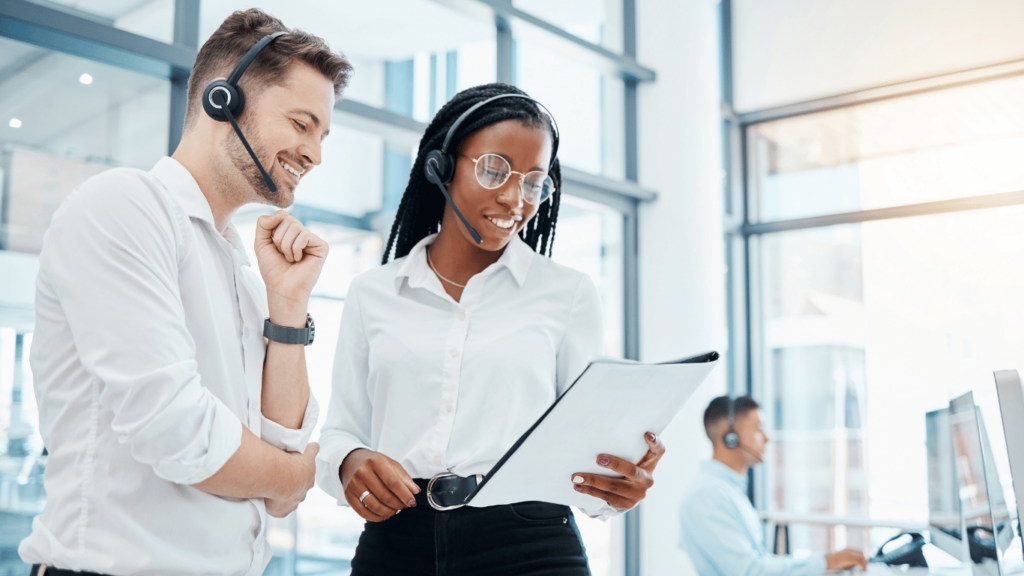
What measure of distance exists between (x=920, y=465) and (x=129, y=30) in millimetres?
4595

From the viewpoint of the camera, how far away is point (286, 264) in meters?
1.19

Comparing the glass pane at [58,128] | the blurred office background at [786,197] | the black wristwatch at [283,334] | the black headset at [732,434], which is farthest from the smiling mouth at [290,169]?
the black headset at [732,434]

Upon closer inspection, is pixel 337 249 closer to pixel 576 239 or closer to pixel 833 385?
pixel 576 239

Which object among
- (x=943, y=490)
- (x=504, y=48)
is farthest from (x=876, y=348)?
(x=943, y=490)

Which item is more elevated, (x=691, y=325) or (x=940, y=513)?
(x=691, y=325)

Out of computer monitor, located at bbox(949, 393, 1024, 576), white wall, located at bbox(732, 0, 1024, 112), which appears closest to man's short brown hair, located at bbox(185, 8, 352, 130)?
computer monitor, located at bbox(949, 393, 1024, 576)

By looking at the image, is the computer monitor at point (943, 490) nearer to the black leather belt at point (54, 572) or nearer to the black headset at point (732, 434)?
the black headset at point (732, 434)

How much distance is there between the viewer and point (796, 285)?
5.43m

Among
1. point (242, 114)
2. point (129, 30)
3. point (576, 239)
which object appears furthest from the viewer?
point (576, 239)

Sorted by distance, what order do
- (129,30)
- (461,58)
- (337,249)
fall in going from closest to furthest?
(129,30) → (337,249) → (461,58)

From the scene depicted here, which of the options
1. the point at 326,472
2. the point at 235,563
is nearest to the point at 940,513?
the point at 326,472

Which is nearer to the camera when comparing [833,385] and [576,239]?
[576,239]

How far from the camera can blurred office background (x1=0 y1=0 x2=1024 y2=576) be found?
4.55 m

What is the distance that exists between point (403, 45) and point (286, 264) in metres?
2.80
